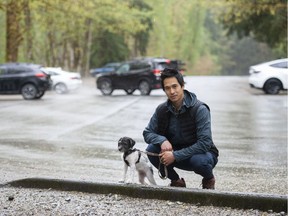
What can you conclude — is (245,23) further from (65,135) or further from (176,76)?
(176,76)

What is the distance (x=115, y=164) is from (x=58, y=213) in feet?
14.2

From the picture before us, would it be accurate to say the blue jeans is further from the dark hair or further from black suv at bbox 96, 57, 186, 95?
black suv at bbox 96, 57, 186, 95

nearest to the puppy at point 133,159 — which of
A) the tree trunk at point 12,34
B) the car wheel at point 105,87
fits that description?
the car wheel at point 105,87

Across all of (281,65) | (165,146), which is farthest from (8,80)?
(165,146)

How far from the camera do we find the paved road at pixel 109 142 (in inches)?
363

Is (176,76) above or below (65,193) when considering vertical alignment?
above

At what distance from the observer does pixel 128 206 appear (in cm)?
638

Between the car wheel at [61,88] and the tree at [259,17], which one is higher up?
the tree at [259,17]

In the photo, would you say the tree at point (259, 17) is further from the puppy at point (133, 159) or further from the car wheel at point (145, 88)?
the puppy at point (133, 159)

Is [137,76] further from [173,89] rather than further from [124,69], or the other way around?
[173,89]

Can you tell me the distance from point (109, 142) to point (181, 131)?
22.8ft

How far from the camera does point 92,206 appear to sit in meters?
6.39

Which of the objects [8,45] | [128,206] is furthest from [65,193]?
[8,45]

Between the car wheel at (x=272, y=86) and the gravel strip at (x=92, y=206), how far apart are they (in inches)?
1009
